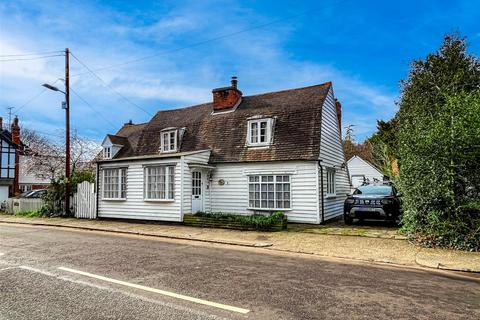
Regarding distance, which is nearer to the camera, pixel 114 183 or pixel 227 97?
pixel 114 183

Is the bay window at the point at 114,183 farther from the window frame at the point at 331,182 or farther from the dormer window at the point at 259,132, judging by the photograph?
the window frame at the point at 331,182

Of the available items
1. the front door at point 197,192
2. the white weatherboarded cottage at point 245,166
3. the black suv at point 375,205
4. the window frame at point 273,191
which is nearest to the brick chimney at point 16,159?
the white weatherboarded cottage at point 245,166

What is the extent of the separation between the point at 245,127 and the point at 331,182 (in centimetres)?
566

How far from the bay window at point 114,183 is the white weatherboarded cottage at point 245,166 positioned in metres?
0.06

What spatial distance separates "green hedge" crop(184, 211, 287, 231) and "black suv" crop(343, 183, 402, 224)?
3107 mm

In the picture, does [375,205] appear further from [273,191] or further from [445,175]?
[273,191]

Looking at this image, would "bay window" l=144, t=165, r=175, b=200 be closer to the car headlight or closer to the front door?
the front door

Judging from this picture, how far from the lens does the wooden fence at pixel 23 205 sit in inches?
862

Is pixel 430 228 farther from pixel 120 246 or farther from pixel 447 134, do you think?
pixel 120 246

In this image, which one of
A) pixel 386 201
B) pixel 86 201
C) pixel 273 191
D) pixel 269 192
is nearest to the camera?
pixel 386 201

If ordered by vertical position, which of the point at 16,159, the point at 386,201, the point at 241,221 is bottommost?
the point at 241,221

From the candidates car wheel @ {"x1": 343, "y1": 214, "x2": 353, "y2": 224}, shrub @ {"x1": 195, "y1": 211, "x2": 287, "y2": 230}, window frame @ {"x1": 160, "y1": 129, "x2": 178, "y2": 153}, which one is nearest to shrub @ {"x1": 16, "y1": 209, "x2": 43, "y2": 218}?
window frame @ {"x1": 160, "y1": 129, "x2": 178, "y2": 153}

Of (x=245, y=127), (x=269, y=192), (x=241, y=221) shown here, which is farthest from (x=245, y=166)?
(x=241, y=221)

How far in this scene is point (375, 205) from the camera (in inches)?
542
